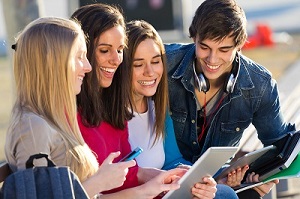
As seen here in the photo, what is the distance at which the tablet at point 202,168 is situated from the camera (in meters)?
3.75

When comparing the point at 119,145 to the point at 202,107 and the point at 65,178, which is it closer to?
the point at 202,107

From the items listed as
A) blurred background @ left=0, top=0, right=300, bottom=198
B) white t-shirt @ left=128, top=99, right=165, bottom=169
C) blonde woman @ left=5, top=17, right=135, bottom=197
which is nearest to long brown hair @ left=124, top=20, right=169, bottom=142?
white t-shirt @ left=128, top=99, right=165, bottom=169

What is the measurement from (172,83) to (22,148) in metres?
1.50

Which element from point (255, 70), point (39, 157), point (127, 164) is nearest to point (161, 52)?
point (255, 70)

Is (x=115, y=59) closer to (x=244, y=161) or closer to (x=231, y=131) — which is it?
(x=244, y=161)

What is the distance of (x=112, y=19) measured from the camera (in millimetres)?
4070

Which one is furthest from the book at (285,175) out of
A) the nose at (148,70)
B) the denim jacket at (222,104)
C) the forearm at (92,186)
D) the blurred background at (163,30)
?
the blurred background at (163,30)

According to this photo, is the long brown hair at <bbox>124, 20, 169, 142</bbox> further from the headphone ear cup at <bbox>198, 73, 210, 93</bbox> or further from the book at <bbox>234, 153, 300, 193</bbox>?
the book at <bbox>234, 153, 300, 193</bbox>

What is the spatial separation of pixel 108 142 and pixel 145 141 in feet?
1.21

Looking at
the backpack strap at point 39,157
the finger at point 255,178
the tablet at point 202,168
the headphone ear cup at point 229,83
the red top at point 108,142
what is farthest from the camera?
the headphone ear cup at point 229,83

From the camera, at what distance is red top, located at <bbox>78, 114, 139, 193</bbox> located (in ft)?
12.9

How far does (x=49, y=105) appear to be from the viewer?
3.37 meters

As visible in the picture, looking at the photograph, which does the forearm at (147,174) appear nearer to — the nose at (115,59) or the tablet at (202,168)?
the tablet at (202,168)

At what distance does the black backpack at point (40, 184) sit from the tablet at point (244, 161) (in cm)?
142
